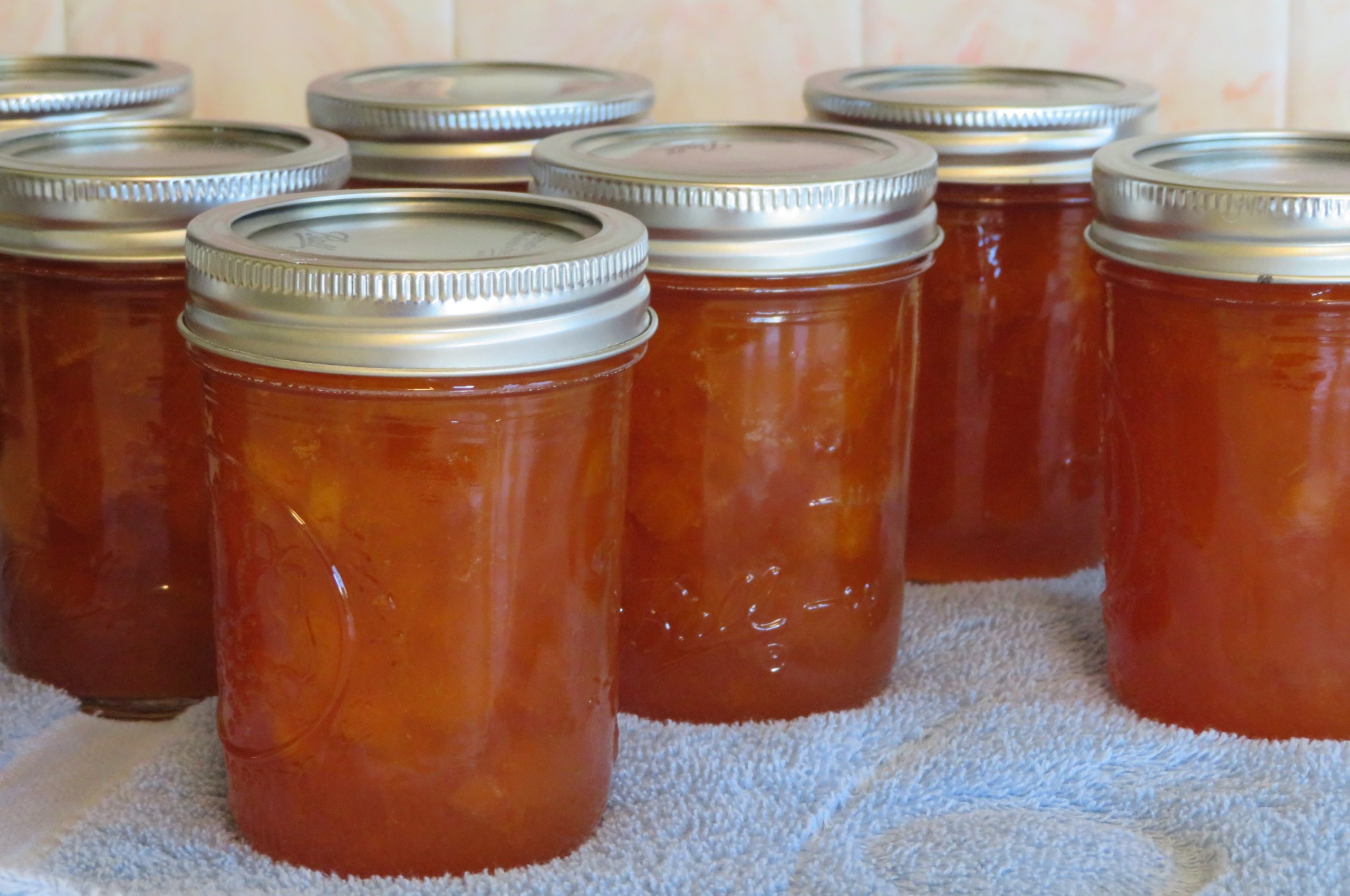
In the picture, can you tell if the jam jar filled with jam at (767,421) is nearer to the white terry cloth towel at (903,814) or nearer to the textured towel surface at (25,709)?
the white terry cloth towel at (903,814)

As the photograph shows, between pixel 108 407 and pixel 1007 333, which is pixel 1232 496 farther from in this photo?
pixel 108 407

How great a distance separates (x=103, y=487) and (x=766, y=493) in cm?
32

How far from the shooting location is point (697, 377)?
0.73 metres

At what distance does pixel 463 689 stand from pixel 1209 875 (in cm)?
31

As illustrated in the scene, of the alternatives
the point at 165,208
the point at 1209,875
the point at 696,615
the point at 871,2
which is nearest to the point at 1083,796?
the point at 1209,875

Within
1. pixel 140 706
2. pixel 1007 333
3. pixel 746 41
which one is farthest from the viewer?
pixel 746 41

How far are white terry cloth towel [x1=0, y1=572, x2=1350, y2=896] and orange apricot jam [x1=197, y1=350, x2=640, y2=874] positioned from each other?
3 cm

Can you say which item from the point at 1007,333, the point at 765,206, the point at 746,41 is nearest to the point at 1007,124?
the point at 1007,333

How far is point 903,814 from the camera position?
71 cm

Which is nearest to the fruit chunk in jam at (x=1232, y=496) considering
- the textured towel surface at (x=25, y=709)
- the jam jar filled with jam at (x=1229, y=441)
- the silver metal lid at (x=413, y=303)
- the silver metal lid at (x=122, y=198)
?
the jam jar filled with jam at (x=1229, y=441)

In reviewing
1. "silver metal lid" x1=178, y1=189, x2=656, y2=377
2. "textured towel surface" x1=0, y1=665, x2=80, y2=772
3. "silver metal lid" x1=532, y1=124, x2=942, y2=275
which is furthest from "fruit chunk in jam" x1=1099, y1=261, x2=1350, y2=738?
"textured towel surface" x1=0, y1=665, x2=80, y2=772

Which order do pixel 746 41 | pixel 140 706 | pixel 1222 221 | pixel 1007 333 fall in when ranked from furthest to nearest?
pixel 746 41
pixel 1007 333
pixel 140 706
pixel 1222 221

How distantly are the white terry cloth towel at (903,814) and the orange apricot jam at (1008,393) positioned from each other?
14 cm

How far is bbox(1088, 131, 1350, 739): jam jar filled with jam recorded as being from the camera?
27.4 inches
